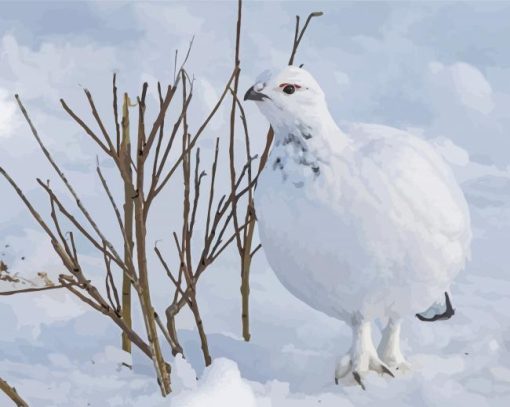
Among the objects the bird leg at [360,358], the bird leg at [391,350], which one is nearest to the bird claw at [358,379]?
the bird leg at [360,358]

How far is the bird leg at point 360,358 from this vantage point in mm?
2480

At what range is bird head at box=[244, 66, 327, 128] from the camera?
225 centimetres

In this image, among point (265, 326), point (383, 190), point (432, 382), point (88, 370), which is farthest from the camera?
point (265, 326)

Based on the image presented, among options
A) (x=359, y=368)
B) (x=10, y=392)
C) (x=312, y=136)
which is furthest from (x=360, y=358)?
(x=10, y=392)

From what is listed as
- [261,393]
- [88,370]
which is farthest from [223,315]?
[261,393]

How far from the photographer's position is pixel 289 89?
2258mm

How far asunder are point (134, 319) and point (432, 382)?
1.16 meters

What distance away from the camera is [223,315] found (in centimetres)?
335

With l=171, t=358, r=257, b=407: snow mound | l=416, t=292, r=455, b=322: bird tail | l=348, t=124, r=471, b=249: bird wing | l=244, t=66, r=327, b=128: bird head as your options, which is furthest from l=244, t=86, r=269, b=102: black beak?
l=416, t=292, r=455, b=322: bird tail

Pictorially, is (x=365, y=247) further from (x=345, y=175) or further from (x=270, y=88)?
(x=270, y=88)

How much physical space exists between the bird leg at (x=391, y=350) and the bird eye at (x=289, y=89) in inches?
29.2

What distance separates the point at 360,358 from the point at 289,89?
0.76 m

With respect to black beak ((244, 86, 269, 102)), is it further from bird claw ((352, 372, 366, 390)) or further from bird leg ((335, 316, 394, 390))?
bird claw ((352, 372, 366, 390))

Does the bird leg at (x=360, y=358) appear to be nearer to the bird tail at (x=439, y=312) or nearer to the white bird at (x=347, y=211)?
the white bird at (x=347, y=211)
